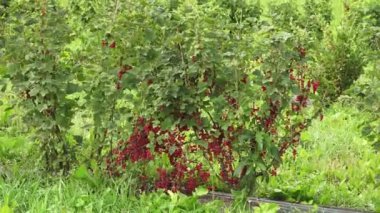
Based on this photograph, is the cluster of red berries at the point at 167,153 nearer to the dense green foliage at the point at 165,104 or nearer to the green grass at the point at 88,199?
the dense green foliage at the point at 165,104

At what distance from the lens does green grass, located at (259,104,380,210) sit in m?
4.61

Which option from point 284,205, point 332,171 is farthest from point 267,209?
point 332,171

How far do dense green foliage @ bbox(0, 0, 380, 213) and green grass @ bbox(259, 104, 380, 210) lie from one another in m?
0.02

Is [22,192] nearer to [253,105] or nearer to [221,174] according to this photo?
[221,174]

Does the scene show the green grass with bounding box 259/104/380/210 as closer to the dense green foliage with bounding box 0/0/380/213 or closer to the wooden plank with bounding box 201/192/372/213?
the dense green foliage with bounding box 0/0/380/213

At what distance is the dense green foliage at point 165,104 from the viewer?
13.6 ft

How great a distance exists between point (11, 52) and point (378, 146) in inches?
94.7

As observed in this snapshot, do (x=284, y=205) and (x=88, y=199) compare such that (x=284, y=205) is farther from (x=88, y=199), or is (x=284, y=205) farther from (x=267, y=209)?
(x=88, y=199)

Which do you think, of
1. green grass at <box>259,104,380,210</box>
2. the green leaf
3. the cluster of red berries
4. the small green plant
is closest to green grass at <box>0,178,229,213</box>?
the green leaf

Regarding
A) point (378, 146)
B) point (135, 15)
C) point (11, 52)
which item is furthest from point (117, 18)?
point (378, 146)

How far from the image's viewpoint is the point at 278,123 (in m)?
4.32

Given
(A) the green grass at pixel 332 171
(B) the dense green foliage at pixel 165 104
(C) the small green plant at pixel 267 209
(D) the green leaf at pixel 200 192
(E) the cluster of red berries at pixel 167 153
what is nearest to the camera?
(C) the small green plant at pixel 267 209

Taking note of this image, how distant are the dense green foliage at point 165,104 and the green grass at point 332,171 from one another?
0.02 meters

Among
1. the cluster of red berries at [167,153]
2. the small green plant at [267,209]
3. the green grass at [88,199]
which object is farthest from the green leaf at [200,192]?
the small green plant at [267,209]
